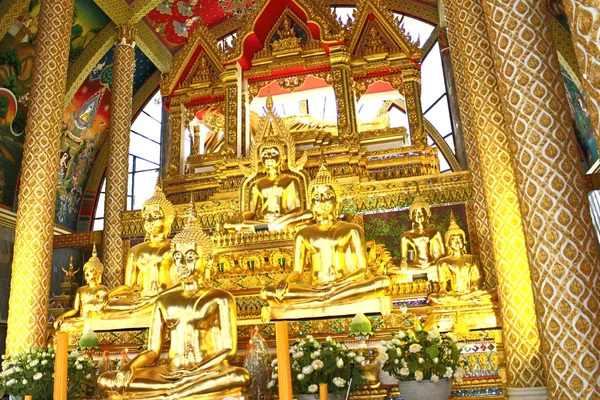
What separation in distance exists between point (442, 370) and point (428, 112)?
32.1 ft

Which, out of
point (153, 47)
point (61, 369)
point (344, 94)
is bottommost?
point (61, 369)

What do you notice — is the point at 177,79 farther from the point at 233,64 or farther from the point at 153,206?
the point at 153,206

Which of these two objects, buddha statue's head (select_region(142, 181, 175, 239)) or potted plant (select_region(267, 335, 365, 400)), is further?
buddha statue's head (select_region(142, 181, 175, 239))

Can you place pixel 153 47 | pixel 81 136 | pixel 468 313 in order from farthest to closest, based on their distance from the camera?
pixel 153 47, pixel 81 136, pixel 468 313

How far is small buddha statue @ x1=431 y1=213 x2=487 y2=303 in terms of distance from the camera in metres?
4.96

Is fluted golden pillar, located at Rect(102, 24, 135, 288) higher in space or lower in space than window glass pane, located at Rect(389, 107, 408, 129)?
lower

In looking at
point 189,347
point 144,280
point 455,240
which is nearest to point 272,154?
point 144,280

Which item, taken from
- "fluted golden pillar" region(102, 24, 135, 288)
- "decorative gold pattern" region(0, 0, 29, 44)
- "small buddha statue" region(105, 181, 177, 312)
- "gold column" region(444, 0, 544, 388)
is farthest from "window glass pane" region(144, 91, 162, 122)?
"gold column" region(444, 0, 544, 388)

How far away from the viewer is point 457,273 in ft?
16.9

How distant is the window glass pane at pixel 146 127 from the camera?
1294 centimetres

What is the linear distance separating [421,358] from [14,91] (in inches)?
334

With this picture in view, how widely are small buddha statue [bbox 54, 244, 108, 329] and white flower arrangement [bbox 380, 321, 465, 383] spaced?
276 centimetres

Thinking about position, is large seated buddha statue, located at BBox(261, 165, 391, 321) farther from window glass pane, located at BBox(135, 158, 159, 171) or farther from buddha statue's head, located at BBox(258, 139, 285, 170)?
window glass pane, located at BBox(135, 158, 159, 171)

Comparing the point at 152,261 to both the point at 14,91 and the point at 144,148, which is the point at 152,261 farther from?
the point at 144,148
